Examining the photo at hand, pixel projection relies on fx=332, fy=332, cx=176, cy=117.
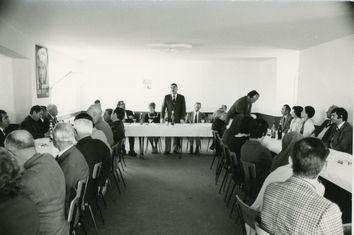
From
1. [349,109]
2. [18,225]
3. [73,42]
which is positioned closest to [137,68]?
[73,42]

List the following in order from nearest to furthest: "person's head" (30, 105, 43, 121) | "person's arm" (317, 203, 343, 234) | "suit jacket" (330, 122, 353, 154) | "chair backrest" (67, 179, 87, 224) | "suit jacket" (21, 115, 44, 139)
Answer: "person's arm" (317, 203, 343, 234), "chair backrest" (67, 179, 87, 224), "suit jacket" (330, 122, 353, 154), "suit jacket" (21, 115, 44, 139), "person's head" (30, 105, 43, 121)

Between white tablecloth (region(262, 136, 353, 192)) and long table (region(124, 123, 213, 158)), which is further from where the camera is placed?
long table (region(124, 123, 213, 158))

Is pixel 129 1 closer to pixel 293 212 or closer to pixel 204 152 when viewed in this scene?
pixel 293 212

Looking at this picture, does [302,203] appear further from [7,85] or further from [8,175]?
[7,85]

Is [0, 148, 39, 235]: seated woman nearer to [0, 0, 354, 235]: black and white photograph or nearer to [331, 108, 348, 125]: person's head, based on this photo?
[0, 0, 354, 235]: black and white photograph

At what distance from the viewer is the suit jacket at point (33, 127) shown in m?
5.15

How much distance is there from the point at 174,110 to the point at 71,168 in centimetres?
482

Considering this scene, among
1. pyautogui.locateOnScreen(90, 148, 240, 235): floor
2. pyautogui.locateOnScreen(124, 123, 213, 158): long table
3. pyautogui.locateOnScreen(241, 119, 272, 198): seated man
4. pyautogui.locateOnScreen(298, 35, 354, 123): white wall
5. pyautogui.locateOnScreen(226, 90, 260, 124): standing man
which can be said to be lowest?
pyautogui.locateOnScreen(90, 148, 240, 235): floor

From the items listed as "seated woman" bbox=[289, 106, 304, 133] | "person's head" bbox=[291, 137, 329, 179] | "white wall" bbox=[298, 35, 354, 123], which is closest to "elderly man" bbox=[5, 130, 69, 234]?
"person's head" bbox=[291, 137, 329, 179]

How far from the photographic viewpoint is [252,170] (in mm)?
3186

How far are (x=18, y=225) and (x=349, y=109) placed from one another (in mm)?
5445

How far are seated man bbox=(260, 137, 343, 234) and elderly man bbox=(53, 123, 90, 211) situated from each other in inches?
57.8

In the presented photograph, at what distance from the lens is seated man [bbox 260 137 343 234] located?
1.48 m

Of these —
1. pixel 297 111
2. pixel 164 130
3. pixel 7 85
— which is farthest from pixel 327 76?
pixel 7 85
